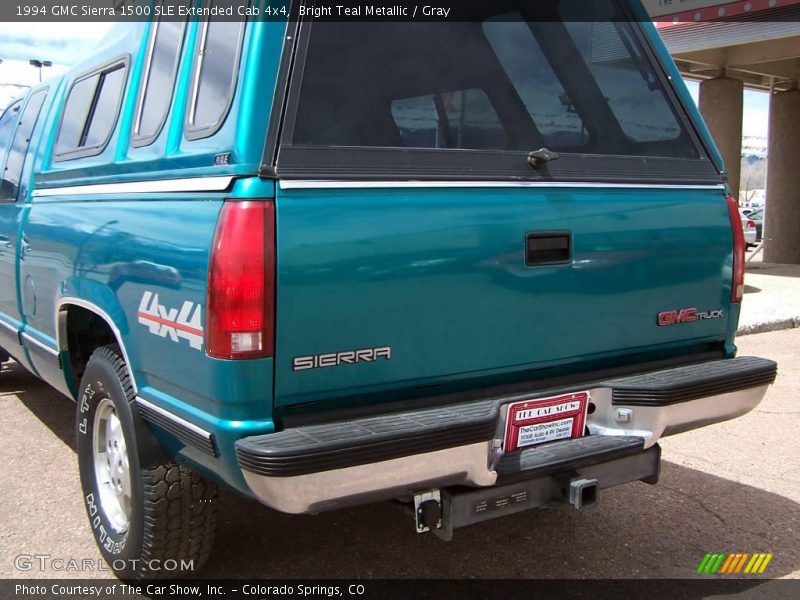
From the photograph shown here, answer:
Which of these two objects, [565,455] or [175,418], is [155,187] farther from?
[565,455]

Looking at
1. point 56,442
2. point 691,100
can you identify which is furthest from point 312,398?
point 56,442

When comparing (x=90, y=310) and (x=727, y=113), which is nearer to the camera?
(x=90, y=310)

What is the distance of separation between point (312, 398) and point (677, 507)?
231 cm

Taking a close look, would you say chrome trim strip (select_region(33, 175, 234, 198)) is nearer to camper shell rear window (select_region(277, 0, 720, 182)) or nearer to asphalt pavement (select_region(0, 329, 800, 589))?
camper shell rear window (select_region(277, 0, 720, 182))

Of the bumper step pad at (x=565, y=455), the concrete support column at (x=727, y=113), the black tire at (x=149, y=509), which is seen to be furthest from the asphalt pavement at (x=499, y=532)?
the concrete support column at (x=727, y=113)

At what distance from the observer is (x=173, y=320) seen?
2.48 meters

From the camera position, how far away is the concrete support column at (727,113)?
631 inches

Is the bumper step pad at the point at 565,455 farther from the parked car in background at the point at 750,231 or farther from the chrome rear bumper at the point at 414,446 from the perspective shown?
the parked car in background at the point at 750,231

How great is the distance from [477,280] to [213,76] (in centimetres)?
111

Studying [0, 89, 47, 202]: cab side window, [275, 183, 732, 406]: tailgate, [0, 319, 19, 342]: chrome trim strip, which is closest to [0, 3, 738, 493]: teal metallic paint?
[275, 183, 732, 406]: tailgate

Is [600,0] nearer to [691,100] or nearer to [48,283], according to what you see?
[691,100]

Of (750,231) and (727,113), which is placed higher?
(727,113)

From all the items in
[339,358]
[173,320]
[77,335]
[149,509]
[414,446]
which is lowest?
[149,509]

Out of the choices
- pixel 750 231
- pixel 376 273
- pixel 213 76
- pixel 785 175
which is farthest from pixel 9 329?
pixel 750 231
